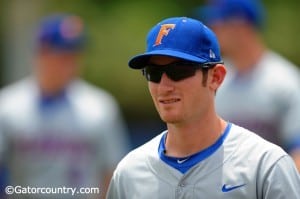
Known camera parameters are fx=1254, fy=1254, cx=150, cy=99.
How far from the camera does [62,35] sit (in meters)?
11.0

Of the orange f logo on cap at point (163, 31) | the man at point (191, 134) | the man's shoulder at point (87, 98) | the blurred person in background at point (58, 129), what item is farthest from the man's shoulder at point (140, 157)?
the man's shoulder at point (87, 98)

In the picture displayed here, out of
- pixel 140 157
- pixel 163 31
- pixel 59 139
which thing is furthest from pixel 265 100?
pixel 163 31

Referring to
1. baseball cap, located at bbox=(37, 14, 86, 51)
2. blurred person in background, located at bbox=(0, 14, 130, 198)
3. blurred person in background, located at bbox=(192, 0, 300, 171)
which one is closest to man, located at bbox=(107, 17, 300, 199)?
blurred person in background, located at bbox=(192, 0, 300, 171)

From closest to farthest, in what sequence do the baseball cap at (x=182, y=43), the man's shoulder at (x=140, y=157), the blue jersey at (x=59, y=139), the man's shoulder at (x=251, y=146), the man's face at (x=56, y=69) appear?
the man's shoulder at (x=251, y=146)
the baseball cap at (x=182, y=43)
the man's shoulder at (x=140, y=157)
the blue jersey at (x=59, y=139)
the man's face at (x=56, y=69)

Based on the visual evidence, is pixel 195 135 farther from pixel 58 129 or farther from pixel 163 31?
pixel 58 129

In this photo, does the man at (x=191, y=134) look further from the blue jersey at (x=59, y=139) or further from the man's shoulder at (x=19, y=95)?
the man's shoulder at (x=19, y=95)

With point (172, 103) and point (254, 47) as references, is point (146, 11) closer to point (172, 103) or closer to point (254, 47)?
point (254, 47)

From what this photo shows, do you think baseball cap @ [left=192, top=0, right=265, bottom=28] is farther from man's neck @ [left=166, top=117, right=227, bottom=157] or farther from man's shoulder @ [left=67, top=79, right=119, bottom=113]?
man's neck @ [left=166, top=117, right=227, bottom=157]

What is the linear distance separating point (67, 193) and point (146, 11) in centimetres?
825

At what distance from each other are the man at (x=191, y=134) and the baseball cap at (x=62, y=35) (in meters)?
4.87

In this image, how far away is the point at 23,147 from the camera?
10555mm

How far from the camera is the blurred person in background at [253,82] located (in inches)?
394

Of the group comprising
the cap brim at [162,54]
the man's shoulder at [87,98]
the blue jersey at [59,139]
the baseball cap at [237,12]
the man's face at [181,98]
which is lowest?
the blue jersey at [59,139]

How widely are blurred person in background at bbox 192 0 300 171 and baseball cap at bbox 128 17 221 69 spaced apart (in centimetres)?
362
